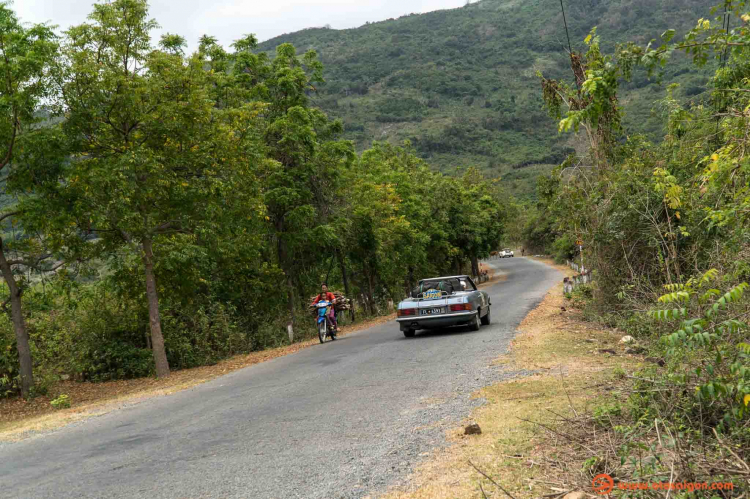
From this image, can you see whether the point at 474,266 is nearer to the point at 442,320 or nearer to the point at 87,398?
the point at 442,320

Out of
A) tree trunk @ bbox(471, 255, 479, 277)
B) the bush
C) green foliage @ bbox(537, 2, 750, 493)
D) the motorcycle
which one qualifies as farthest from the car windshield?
tree trunk @ bbox(471, 255, 479, 277)

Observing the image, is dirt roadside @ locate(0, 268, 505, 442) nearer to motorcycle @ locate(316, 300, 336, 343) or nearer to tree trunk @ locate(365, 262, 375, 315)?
motorcycle @ locate(316, 300, 336, 343)

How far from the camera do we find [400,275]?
38250 millimetres

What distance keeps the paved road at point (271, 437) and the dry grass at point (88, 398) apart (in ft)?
3.26

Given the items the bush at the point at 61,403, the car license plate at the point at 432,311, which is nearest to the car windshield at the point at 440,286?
the car license plate at the point at 432,311

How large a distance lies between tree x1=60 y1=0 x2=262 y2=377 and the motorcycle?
3.98m

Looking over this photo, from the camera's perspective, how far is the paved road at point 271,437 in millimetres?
5227

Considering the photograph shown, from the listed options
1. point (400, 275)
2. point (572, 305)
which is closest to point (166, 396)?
point (572, 305)

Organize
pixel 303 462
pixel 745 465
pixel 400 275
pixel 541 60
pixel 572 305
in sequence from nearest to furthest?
1. pixel 745 465
2. pixel 303 462
3. pixel 572 305
4. pixel 400 275
5. pixel 541 60

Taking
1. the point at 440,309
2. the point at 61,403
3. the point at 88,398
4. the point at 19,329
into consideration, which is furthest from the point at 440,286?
the point at 19,329

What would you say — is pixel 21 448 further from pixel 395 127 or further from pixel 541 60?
pixel 541 60

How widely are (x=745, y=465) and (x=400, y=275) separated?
34.8 m

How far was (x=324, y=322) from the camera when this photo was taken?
63.7ft

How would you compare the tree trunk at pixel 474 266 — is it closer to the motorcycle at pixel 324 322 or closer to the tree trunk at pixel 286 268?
the tree trunk at pixel 286 268
